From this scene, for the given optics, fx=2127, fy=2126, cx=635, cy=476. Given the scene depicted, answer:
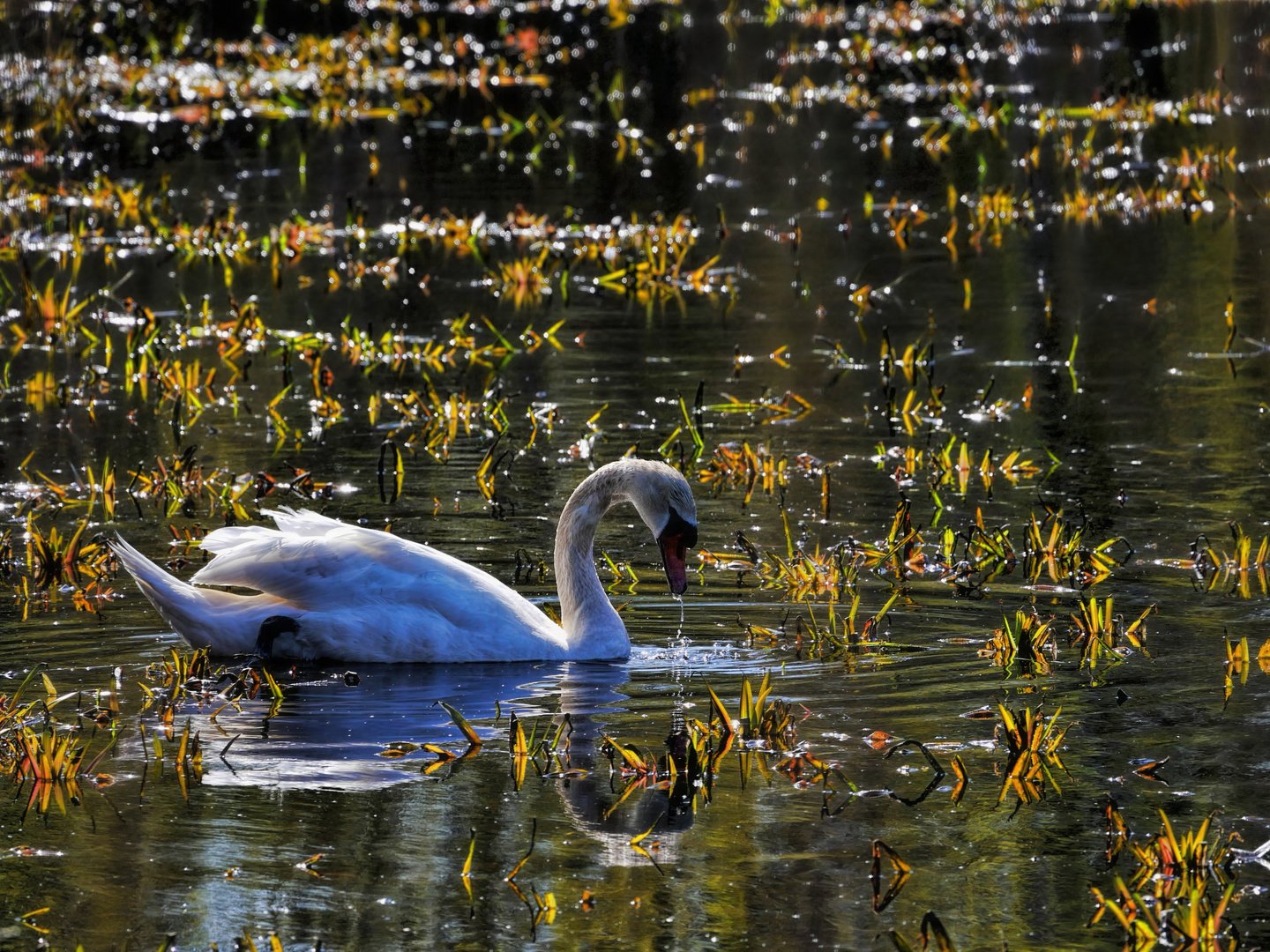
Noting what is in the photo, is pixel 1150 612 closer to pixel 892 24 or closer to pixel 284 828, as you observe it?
pixel 284 828

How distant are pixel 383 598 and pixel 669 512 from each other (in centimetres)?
120

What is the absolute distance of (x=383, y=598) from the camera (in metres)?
8.41

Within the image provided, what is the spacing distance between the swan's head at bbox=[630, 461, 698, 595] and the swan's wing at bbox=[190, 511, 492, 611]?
687 millimetres

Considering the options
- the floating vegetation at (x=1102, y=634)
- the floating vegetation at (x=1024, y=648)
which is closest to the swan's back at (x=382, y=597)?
the floating vegetation at (x=1024, y=648)

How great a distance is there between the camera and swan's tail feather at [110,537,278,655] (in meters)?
8.20

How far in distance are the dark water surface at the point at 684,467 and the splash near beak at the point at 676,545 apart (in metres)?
0.28

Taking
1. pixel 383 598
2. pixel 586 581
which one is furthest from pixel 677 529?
pixel 383 598

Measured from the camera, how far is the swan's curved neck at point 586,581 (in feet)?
27.5

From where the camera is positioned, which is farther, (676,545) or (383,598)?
(676,545)

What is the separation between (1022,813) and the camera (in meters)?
6.38

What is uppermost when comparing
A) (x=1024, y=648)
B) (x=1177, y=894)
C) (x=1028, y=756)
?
(x=1024, y=648)

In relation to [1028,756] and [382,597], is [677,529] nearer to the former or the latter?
[382,597]

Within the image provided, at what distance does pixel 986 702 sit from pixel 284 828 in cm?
262

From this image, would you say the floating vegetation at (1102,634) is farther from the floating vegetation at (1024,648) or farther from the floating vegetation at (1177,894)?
the floating vegetation at (1177,894)
